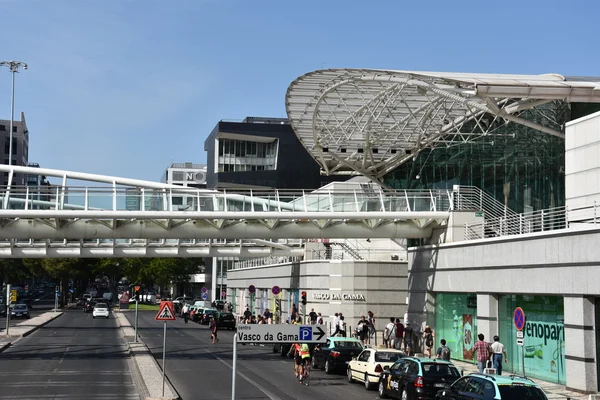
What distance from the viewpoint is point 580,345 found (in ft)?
76.1

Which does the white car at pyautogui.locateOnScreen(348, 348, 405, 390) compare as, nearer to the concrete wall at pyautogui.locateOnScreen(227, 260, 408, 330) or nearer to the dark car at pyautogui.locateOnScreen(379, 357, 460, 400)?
the dark car at pyautogui.locateOnScreen(379, 357, 460, 400)

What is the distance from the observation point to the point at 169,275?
110188 millimetres

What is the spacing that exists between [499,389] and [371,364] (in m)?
8.87

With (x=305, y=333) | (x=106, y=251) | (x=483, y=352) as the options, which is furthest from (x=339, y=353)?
(x=106, y=251)

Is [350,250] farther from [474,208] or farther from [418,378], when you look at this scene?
[418,378]

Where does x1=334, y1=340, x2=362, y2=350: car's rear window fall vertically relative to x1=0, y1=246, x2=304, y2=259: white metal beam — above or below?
below

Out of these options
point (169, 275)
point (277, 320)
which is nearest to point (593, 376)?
point (277, 320)

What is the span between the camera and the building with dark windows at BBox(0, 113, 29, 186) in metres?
162

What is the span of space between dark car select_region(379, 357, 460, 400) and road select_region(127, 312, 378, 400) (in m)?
0.98

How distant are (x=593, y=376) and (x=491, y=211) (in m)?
15.6

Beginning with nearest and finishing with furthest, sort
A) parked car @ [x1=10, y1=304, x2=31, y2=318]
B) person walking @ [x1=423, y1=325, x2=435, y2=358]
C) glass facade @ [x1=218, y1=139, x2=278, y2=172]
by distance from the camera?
person walking @ [x1=423, y1=325, x2=435, y2=358], parked car @ [x1=10, y1=304, x2=31, y2=318], glass facade @ [x1=218, y1=139, x2=278, y2=172]

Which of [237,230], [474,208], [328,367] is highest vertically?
[474,208]

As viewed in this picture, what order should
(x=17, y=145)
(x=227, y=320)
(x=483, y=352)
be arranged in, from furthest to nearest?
(x=17, y=145), (x=227, y=320), (x=483, y=352)

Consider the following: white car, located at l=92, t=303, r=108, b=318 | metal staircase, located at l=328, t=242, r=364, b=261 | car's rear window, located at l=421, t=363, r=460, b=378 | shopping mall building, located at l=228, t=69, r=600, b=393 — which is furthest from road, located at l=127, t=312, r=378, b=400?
white car, located at l=92, t=303, r=108, b=318
